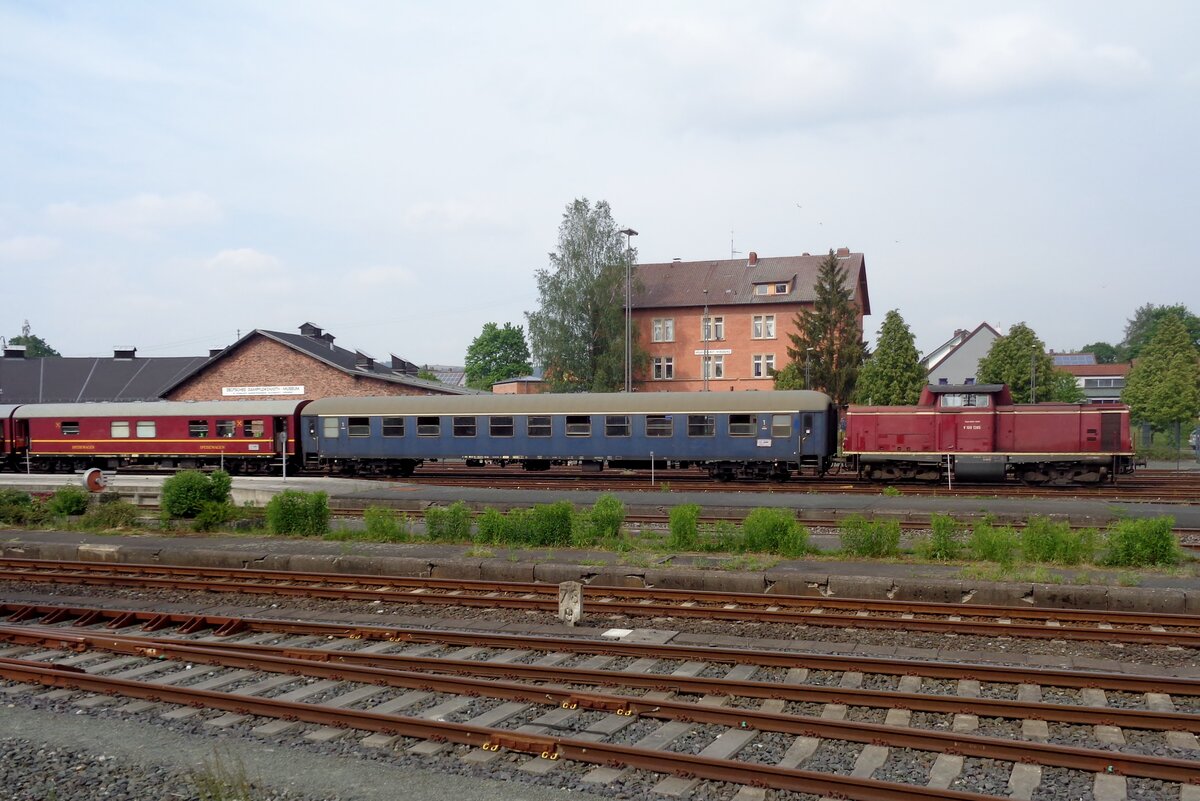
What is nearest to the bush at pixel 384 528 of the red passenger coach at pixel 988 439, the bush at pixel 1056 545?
the bush at pixel 1056 545

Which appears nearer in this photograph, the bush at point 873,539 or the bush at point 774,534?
the bush at point 873,539

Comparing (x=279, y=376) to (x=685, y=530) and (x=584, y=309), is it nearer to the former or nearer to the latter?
(x=584, y=309)

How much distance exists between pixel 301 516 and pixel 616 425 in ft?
45.6

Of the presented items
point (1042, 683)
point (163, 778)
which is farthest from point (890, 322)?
point (163, 778)

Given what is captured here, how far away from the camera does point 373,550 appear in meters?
17.4

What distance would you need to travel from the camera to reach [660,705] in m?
8.19

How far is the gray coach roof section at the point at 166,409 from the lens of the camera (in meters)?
35.4

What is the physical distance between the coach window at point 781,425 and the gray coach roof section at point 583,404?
26 cm

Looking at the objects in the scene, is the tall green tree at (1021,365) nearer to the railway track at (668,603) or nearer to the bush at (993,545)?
the bush at (993,545)

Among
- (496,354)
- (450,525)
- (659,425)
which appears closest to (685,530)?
(450,525)

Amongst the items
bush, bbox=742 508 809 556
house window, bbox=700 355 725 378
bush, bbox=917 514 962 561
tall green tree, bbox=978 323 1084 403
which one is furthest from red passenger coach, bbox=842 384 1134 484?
house window, bbox=700 355 725 378

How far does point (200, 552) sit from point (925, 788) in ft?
48.8

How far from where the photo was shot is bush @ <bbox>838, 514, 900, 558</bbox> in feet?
51.3

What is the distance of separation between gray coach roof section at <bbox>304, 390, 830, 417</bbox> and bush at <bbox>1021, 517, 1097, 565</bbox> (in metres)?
14.4
